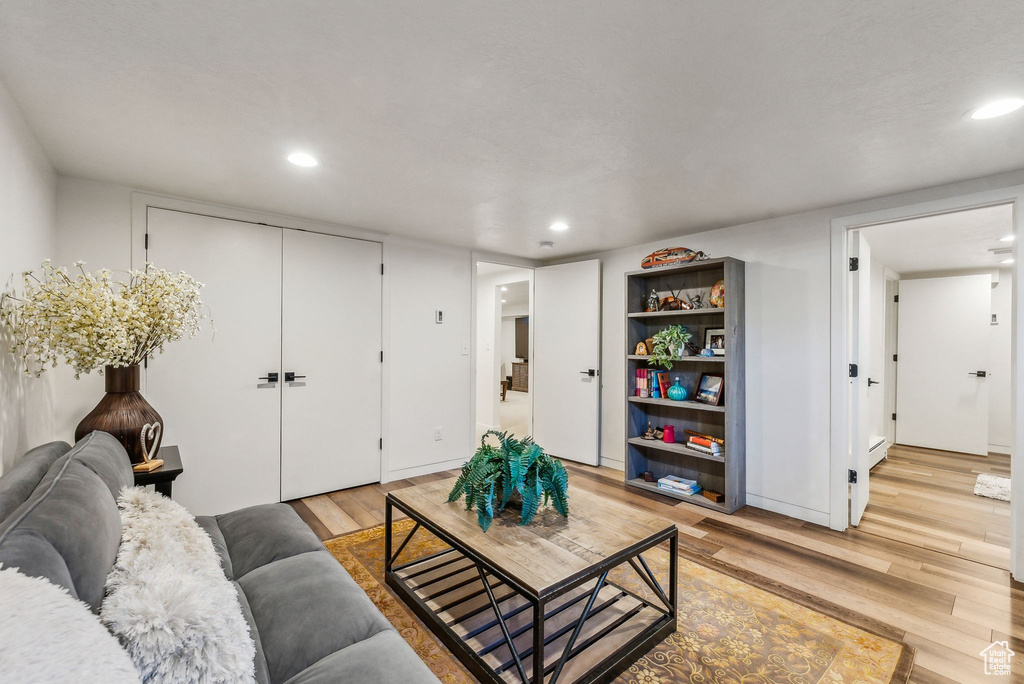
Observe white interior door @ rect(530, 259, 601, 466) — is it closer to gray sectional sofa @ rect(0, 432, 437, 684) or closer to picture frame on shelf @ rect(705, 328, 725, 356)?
picture frame on shelf @ rect(705, 328, 725, 356)

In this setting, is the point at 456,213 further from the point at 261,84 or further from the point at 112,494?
the point at 112,494

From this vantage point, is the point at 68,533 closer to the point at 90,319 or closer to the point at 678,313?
the point at 90,319

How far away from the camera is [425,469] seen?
427 cm

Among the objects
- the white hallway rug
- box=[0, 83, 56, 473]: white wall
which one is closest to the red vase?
box=[0, 83, 56, 473]: white wall

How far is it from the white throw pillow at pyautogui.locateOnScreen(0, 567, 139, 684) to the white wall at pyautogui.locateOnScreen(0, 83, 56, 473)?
1502 mm

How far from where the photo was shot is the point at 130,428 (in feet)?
6.72

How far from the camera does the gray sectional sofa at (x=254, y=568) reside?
2.79ft

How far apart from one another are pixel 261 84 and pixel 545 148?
121 centimetres

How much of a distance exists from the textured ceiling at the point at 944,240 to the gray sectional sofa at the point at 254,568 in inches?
141

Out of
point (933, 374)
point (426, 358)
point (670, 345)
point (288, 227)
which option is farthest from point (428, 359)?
point (933, 374)

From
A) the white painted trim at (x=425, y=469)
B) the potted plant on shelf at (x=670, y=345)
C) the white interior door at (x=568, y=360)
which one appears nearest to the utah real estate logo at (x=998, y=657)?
the potted plant on shelf at (x=670, y=345)

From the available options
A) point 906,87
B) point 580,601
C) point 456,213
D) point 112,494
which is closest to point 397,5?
point 112,494

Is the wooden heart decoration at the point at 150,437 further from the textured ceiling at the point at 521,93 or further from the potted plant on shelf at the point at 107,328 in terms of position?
the textured ceiling at the point at 521,93

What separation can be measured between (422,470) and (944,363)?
6.16 m
